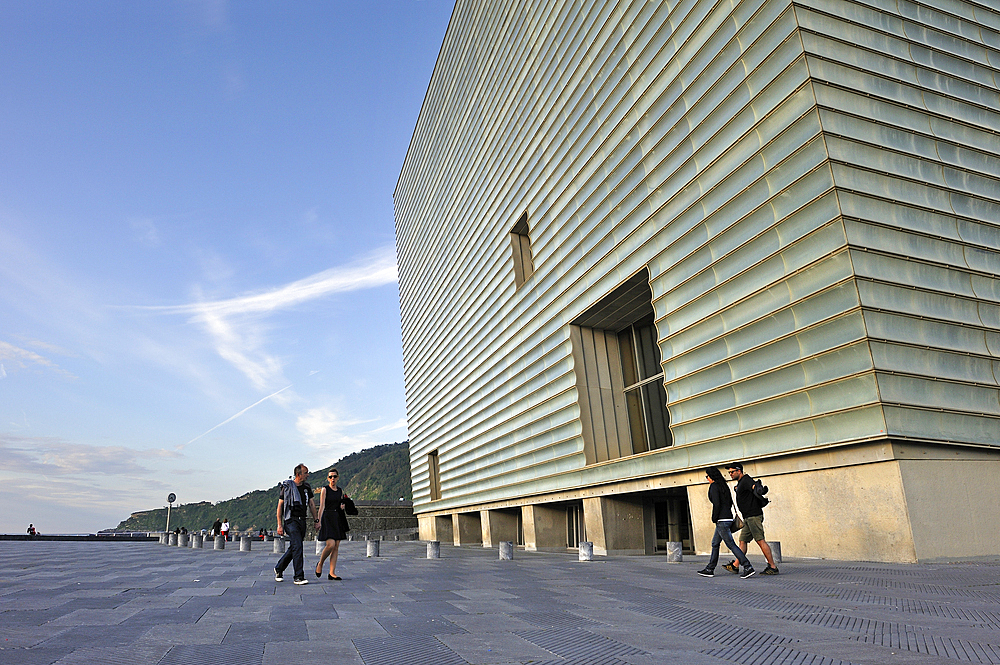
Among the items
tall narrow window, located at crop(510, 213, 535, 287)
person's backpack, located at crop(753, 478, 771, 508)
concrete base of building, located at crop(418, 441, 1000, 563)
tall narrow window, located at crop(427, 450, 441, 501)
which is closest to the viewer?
person's backpack, located at crop(753, 478, 771, 508)

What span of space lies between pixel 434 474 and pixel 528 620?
37.1m

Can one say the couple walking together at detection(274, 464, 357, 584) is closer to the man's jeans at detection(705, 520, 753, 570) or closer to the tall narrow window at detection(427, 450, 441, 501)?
the man's jeans at detection(705, 520, 753, 570)

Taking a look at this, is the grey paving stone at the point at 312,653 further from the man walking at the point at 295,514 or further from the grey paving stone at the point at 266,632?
the man walking at the point at 295,514

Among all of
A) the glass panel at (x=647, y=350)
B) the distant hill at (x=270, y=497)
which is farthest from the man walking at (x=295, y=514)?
the distant hill at (x=270, y=497)

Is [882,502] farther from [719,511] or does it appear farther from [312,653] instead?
[312,653]

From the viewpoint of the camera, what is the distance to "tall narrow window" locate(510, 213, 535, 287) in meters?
26.3

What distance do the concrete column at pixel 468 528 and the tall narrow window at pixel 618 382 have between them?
16560 mm

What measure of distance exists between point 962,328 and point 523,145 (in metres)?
16.8

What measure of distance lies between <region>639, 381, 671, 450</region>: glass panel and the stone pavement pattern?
9640mm

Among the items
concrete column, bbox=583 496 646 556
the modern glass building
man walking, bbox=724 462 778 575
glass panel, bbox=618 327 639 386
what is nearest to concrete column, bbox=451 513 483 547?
the modern glass building

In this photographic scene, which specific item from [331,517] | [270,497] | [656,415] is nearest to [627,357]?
[656,415]

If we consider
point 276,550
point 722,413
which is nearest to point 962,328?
point 722,413

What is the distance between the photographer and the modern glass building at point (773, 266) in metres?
11.8

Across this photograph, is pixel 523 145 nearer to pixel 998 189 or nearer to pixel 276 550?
pixel 998 189
